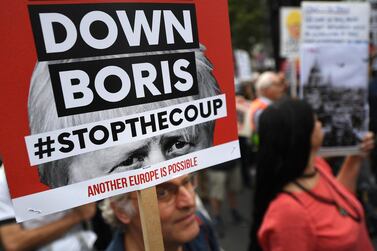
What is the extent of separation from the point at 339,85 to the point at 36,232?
1.83 metres

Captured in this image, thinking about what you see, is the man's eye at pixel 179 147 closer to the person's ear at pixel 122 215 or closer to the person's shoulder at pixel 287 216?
the person's ear at pixel 122 215

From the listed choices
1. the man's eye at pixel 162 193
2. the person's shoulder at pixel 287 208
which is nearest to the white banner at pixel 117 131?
the man's eye at pixel 162 193

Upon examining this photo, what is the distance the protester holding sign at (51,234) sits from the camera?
1578mm

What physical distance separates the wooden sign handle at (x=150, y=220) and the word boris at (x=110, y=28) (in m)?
0.35

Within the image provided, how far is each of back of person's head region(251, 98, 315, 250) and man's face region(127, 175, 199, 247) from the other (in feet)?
1.78

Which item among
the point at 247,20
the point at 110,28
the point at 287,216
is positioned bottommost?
the point at 287,216

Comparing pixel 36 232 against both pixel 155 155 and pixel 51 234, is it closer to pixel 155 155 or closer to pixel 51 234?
pixel 51 234

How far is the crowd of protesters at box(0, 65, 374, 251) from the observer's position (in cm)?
114

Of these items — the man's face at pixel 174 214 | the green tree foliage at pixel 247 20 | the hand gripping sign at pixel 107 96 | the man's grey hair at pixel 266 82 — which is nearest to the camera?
the hand gripping sign at pixel 107 96

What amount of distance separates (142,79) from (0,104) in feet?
1.02

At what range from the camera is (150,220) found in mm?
819

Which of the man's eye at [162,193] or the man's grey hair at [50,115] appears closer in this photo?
the man's grey hair at [50,115]

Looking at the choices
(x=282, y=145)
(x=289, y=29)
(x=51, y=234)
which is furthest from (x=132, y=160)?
(x=289, y=29)

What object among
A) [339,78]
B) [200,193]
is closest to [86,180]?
[339,78]
